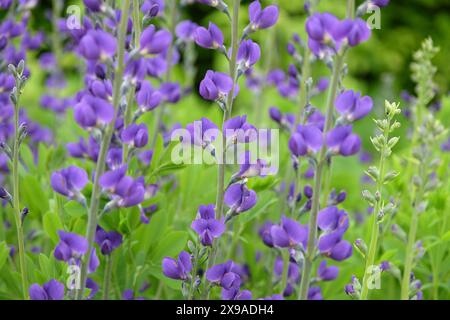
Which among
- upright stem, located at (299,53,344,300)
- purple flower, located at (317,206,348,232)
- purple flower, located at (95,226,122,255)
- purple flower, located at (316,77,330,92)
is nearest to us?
upright stem, located at (299,53,344,300)

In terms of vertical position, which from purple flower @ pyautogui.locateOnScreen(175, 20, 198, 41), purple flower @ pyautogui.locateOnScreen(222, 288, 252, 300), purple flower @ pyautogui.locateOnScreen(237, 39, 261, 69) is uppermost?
purple flower @ pyautogui.locateOnScreen(175, 20, 198, 41)

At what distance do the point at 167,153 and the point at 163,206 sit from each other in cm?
24

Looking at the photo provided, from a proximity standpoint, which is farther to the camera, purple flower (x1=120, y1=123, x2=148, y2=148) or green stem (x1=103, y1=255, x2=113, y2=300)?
green stem (x1=103, y1=255, x2=113, y2=300)

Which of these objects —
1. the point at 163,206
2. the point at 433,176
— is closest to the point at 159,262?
the point at 163,206

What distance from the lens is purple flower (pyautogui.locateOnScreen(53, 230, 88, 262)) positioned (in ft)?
4.55

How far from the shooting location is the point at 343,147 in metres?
1.41

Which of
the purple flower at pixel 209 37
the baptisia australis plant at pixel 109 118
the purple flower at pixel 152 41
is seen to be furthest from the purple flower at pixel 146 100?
the purple flower at pixel 152 41

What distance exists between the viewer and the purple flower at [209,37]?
1.54 meters

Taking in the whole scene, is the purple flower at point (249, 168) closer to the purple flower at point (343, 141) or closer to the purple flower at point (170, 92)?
the purple flower at point (343, 141)

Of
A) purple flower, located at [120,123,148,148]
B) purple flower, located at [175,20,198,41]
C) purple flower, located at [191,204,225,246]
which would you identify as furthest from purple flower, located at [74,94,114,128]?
purple flower, located at [175,20,198,41]

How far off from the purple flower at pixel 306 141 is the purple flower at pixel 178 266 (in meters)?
0.37

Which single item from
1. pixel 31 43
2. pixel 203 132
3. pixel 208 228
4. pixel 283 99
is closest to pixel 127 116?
pixel 203 132

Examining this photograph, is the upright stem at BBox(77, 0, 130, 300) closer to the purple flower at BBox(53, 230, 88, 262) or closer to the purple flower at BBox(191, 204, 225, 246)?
the purple flower at BBox(53, 230, 88, 262)

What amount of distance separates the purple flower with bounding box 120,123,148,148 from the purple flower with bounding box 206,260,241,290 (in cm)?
32
